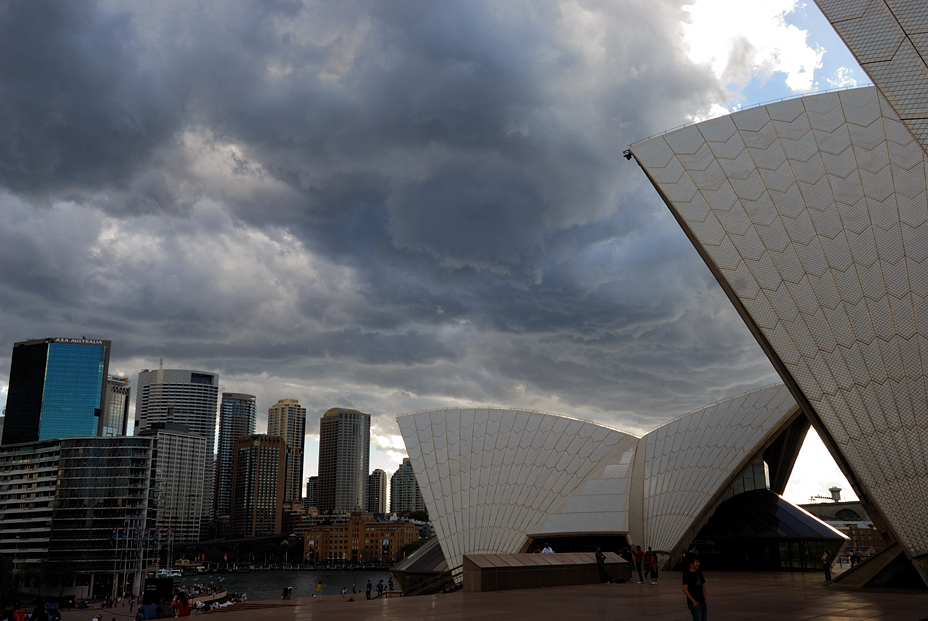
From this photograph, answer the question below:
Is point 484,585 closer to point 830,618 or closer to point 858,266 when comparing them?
point 830,618

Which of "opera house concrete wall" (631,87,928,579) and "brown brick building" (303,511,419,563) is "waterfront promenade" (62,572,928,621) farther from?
"brown brick building" (303,511,419,563)

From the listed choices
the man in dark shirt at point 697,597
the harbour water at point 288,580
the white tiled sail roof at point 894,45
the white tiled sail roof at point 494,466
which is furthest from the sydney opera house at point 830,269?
the harbour water at point 288,580

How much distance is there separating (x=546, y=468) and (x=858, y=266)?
20360 mm

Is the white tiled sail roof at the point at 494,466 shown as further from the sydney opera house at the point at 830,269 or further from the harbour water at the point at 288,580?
the harbour water at the point at 288,580

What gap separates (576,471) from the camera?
1361 inches

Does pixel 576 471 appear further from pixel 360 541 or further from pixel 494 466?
pixel 360 541

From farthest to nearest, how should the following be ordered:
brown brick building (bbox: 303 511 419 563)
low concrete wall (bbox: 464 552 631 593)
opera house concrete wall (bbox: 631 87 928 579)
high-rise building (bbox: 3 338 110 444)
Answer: brown brick building (bbox: 303 511 419 563) < high-rise building (bbox: 3 338 110 444) < low concrete wall (bbox: 464 552 631 593) < opera house concrete wall (bbox: 631 87 928 579)

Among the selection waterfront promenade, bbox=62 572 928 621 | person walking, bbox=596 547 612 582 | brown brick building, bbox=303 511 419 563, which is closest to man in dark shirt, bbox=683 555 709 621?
waterfront promenade, bbox=62 572 928 621

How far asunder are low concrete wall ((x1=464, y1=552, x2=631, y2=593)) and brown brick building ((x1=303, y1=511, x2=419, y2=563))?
17984 cm

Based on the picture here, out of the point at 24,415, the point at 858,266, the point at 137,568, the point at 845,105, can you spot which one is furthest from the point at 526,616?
the point at 24,415

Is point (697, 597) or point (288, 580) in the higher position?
point (697, 597)

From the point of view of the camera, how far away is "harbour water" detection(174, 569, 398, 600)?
125312 millimetres

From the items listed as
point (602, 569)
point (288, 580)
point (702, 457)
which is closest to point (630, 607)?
point (602, 569)

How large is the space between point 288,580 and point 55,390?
80.5m
